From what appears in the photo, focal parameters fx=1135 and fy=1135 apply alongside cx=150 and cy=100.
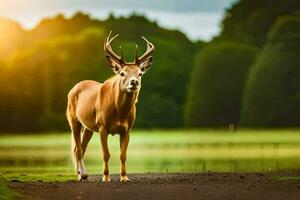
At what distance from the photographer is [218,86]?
90625mm

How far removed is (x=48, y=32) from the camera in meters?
141

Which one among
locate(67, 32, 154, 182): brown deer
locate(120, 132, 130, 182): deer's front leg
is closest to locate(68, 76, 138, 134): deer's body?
locate(67, 32, 154, 182): brown deer

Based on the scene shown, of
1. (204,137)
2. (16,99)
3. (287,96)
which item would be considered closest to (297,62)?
(287,96)

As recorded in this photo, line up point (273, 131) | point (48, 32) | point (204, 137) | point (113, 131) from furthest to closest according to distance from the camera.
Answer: point (48, 32) < point (204, 137) < point (273, 131) < point (113, 131)

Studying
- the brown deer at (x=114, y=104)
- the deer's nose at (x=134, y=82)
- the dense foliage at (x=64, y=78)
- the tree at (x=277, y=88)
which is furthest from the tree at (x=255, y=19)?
the deer's nose at (x=134, y=82)

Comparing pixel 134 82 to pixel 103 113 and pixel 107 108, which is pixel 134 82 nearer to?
pixel 107 108

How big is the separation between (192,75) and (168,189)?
3032 inches

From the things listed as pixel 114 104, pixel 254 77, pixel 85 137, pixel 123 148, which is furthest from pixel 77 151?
pixel 254 77

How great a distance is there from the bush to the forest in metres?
0.08

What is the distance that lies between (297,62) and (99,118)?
57.6 metres

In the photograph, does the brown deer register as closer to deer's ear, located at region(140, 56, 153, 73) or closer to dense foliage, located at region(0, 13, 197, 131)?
deer's ear, located at region(140, 56, 153, 73)

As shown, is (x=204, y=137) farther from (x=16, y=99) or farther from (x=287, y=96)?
(x=16, y=99)

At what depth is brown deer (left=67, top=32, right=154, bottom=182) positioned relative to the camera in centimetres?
2272

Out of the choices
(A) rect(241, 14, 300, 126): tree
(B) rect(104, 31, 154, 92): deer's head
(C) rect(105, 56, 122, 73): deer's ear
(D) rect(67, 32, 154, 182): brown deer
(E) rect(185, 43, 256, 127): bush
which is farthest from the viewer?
(E) rect(185, 43, 256, 127): bush
